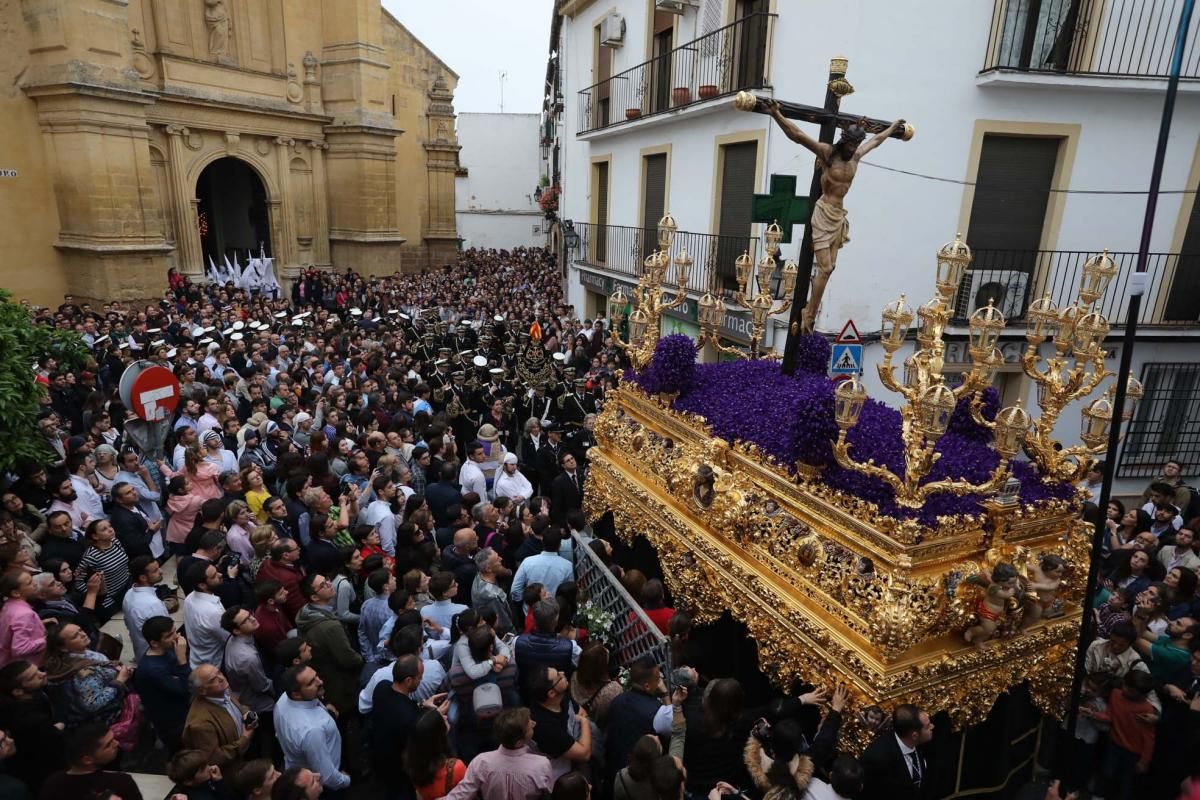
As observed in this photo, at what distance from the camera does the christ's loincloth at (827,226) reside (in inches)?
237

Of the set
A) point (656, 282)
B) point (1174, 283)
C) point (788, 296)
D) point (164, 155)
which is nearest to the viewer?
point (656, 282)

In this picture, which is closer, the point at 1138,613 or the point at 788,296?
the point at 1138,613

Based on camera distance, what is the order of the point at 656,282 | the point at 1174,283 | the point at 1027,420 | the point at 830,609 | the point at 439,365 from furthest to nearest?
the point at 439,365
the point at 1174,283
the point at 656,282
the point at 830,609
the point at 1027,420

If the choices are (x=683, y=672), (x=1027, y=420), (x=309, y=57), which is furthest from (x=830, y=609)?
(x=309, y=57)

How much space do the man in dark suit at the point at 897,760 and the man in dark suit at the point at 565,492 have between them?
429 centimetres

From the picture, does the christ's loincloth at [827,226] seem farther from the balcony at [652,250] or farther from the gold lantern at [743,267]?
the balcony at [652,250]

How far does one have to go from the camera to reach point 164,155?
20594 millimetres

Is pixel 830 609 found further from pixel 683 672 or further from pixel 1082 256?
pixel 1082 256

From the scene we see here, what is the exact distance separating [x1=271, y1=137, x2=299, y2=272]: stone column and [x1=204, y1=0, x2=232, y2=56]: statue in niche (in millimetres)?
2977

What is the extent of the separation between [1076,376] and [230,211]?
2929cm

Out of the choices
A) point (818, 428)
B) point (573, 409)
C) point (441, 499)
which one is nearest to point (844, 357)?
point (818, 428)

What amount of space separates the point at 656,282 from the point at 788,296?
1.70m

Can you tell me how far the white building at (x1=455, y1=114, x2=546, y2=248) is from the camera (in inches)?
1802

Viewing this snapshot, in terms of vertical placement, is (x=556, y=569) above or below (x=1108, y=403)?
below
